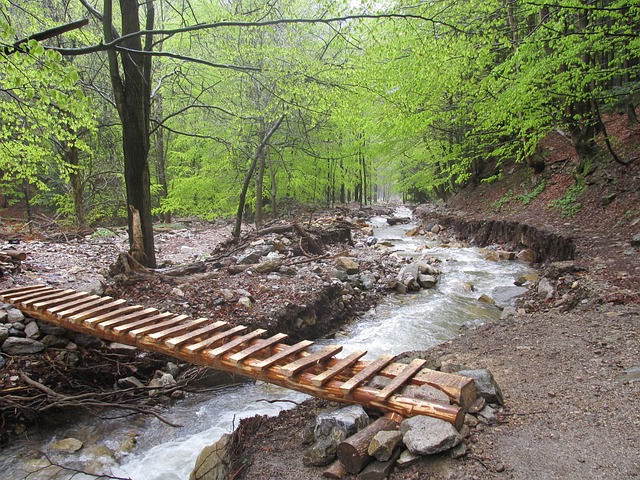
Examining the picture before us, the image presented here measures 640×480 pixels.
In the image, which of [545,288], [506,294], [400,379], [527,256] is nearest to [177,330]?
[400,379]

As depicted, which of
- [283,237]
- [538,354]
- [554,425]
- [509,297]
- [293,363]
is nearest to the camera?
[554,425]

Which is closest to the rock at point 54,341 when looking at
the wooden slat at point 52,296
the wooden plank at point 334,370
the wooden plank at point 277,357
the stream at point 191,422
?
the wooden slat at point 52,296

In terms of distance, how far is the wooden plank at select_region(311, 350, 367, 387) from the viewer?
299cm

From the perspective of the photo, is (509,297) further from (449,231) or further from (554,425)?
(449,231)

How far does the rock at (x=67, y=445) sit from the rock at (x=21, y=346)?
1254mm

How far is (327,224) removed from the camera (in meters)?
14.3

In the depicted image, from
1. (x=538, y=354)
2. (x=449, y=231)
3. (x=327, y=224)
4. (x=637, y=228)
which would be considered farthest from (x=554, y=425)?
(x=449, y=231)

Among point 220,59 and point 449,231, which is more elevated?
point 220,59

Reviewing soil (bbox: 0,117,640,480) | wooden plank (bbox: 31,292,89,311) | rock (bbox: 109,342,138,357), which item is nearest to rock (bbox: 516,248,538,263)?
soil (bbox: 0,117,640,480)

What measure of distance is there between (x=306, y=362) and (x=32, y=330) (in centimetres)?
370

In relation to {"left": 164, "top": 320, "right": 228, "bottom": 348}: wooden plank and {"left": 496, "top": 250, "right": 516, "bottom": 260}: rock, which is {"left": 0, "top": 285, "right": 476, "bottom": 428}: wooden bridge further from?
{"left": 496, "top": 250, "right": 516, "bottom": 260}: rock

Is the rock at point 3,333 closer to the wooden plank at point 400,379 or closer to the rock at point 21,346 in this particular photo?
the rock at point 21,346

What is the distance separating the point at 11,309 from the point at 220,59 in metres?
7.84

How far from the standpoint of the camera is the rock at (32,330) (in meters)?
4.59
